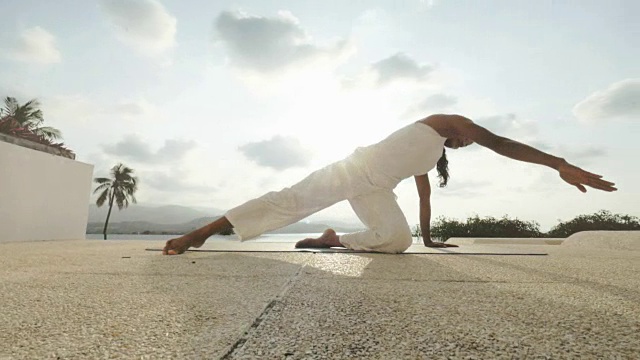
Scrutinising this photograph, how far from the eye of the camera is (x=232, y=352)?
26.7 inches

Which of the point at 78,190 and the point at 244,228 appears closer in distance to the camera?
the point at 244,228

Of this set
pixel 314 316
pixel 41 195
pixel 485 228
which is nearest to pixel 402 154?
pixel 314 316

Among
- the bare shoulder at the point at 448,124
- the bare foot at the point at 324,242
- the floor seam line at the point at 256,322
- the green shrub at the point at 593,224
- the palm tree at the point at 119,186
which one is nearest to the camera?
the floor seam line at the point at 256,322

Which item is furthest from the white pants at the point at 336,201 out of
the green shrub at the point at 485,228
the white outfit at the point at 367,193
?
the green shrub at the point at 485,228

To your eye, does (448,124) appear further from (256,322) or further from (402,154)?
(256,322)

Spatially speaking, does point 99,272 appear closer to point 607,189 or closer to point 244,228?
point 244,228

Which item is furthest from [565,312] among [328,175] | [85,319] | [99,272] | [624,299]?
[328,175]

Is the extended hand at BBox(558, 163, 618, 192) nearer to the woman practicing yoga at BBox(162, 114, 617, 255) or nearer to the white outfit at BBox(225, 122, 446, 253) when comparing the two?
the woman practicing yoga at BBox(162, 114, 617, 255)

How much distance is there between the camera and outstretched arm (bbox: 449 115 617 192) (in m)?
1.93

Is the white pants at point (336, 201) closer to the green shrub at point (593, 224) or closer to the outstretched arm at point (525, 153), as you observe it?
the outstretched arm at point (525, 153)

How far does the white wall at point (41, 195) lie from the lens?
17.4 ft

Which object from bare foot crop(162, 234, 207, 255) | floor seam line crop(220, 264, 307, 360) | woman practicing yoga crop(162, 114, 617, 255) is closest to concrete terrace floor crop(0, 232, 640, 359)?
floor seam line crop(220, 264, 307, 360)

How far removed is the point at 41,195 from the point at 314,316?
6643 mm

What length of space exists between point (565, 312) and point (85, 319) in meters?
1.19
